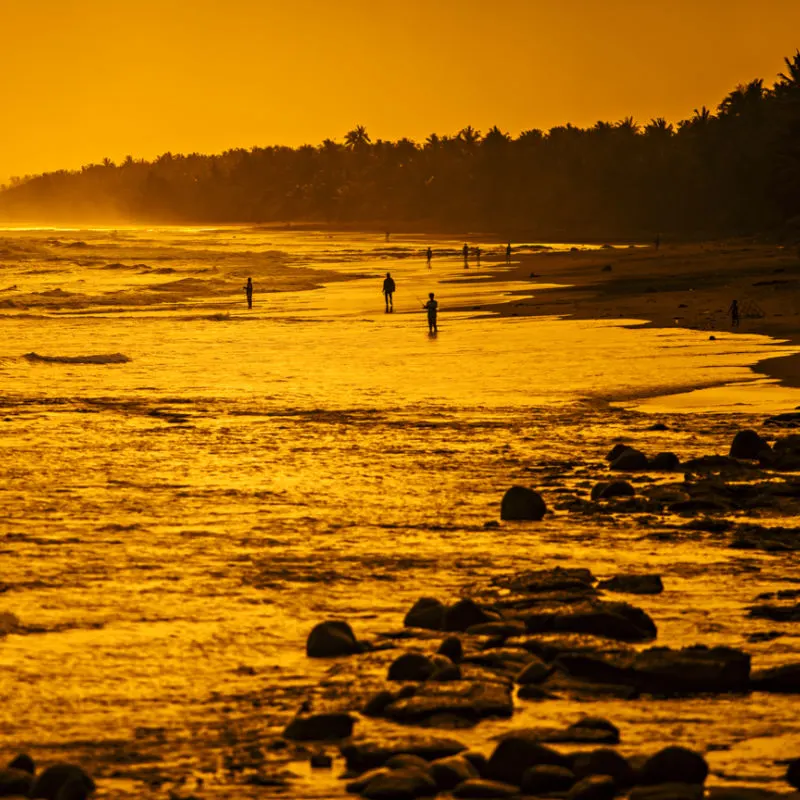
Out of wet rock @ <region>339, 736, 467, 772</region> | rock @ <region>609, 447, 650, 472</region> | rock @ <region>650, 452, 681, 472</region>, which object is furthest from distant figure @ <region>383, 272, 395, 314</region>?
wet rock @ <region>339, 736, 467, 772</region>

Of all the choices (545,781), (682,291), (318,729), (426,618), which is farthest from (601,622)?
(682,291)

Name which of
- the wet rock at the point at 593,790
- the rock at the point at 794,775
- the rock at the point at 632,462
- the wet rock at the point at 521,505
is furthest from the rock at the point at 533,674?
the rock at the point at 632,462

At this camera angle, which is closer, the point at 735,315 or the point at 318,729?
the point at 318,729

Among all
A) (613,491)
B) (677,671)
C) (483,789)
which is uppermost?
(613,491)

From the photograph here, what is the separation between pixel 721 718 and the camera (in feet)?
Answer: 28.9

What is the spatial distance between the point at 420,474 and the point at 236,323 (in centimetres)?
2720

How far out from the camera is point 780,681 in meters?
9.27

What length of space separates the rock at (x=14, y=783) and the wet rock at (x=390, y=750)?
1.71 m

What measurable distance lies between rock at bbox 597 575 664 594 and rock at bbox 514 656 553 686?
2.28m

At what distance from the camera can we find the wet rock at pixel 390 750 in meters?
8.09

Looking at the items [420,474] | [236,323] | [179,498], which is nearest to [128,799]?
[179,498]

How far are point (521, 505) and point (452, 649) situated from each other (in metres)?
4.70

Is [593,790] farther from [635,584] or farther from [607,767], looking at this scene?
[635,584]

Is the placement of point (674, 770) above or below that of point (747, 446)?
below
